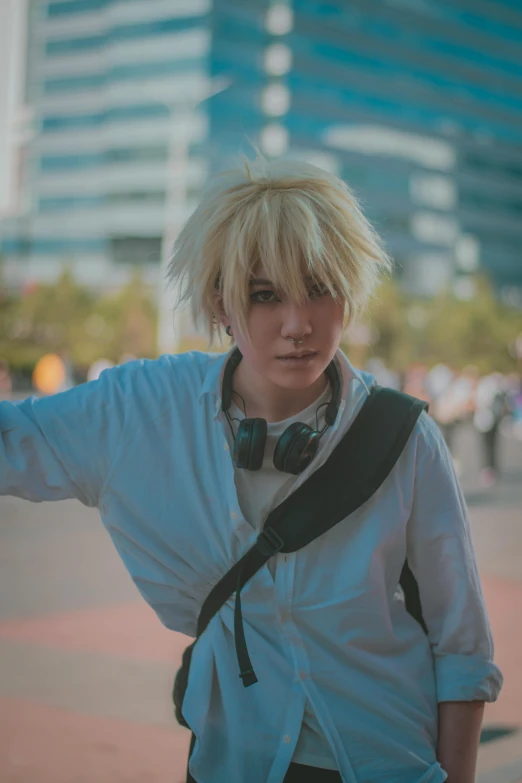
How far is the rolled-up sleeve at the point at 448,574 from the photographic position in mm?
1740

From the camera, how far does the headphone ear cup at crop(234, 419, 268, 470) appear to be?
5.54 feet

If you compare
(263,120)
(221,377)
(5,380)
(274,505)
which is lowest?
(5,380)

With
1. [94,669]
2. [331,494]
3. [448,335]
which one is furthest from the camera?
[448,335]

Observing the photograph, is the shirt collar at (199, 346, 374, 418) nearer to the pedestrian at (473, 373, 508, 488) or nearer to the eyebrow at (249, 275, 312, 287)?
the eyebrow at (249, 275, 312, 287)

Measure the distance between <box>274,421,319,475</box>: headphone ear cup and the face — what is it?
87 mm

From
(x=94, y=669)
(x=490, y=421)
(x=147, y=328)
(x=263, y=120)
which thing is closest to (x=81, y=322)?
(x=147, y=328)

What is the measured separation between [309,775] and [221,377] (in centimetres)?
76

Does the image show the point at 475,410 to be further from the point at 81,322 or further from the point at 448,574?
the point at 81,322

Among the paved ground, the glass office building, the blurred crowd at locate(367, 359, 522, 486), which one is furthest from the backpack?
the glass office building

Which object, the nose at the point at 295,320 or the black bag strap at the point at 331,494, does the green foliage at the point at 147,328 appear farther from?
the nose at the point at 295,320

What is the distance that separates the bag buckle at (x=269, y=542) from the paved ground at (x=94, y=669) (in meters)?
2.20

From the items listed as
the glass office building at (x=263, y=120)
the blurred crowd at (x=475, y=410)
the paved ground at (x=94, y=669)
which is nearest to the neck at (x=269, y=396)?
the paved ground at (x=94, y=669)

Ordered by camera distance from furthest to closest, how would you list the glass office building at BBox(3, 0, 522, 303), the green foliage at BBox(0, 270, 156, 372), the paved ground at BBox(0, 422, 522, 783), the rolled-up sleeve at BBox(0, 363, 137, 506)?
the glass office building at BBox(3, 0, 522, 303)
the green foliage at BBox(0, 270, 156, 372)
the paved ground at BBox(0, 422, 522, 783)
the rolled-up sleeve at BBox(0, 363, 137, 506)

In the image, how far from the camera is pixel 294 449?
5.52 ft
